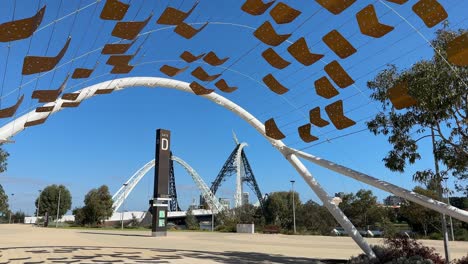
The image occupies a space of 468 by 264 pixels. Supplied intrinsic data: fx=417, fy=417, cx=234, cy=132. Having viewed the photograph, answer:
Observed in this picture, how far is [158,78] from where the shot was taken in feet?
78.7

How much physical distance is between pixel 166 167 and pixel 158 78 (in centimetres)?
1677

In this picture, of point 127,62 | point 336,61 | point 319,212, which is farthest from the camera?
point 319,212

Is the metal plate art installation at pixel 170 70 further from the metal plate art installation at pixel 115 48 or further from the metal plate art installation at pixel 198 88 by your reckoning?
the metal plate art installation at pixel 115 48

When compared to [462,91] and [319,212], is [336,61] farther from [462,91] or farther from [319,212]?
[319,212]

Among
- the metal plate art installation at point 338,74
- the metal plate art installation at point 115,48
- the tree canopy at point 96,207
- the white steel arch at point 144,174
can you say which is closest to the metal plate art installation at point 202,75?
the metal plate art installation at point 115,48

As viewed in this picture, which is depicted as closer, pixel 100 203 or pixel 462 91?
pixel 462 91

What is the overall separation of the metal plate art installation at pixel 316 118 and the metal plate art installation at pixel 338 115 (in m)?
0.37

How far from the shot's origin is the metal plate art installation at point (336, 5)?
342 inches

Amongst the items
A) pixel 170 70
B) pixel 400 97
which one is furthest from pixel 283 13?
pixel 170 70

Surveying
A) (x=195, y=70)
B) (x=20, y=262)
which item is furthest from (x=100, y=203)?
(x=195, y=70)

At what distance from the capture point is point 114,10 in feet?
28.0

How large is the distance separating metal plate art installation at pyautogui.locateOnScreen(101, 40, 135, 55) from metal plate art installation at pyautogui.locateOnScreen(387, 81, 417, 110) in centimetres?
752

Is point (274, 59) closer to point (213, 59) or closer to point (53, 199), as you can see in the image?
point (213, 59)

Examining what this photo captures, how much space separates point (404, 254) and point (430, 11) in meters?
8.68
